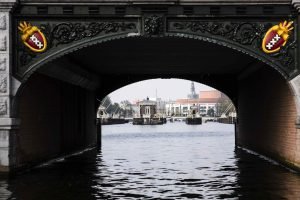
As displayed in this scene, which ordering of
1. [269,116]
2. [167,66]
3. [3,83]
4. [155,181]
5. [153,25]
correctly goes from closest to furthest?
[155,181]
[153,25]
[3,83]
[269,116]
[167,66]

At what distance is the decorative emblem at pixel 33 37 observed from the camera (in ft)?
66.1

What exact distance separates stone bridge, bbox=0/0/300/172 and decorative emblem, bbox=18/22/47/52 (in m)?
0.04

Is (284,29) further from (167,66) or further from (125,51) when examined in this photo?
(167,66)

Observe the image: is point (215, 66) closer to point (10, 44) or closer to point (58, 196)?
point (10, 44)

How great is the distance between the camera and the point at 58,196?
16.3 m

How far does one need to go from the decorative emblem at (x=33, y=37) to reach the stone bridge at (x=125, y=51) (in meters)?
0.04

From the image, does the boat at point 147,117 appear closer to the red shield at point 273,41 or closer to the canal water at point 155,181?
the canal water at point 155,181

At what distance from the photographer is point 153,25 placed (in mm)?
20062

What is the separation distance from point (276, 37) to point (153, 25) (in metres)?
4.52

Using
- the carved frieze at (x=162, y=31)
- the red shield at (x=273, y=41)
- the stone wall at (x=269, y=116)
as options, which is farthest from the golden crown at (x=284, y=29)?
the stone wall at (x=269, y=116)

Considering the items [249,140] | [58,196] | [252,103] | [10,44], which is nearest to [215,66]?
[252,103]

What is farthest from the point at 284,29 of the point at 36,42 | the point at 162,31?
the point at 36,42

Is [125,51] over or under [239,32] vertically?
over

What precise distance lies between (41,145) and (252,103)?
45.8 feet
